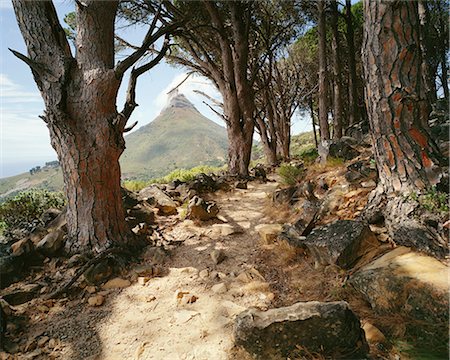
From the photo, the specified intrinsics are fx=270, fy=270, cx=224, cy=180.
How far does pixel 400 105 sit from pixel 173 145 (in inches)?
4917

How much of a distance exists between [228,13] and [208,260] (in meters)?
8.30

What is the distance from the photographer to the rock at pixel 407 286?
1679mm

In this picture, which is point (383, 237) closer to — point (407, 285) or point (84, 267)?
point (407, 285)

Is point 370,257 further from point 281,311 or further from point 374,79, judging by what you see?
point 374,79

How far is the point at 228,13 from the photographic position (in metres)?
8.73

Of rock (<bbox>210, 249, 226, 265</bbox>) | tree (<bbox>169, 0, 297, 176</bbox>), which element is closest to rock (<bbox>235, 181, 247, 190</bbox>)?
tree (<bbox>169, 0, 297, 176</bbox>)

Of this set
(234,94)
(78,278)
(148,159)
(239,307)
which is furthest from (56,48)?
(148,159)

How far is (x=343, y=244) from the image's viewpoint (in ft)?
8.29

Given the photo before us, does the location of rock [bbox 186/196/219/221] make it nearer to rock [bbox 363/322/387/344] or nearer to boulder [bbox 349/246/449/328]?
boulder [bbox 349/246/449/328]

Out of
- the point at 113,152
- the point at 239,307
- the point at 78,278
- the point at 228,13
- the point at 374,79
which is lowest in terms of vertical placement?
the point at 239,307

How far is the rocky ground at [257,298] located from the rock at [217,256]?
18 millimetres

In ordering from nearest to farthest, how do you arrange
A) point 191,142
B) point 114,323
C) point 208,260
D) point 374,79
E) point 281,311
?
1. point 281,311
2. point 114,323
3. point 374,79
4. point 208,260
5. point 191,142

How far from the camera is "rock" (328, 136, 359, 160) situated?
528 centimetres

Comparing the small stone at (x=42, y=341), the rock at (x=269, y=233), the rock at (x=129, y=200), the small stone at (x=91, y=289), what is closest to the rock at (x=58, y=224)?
the rock at (x=129, y=200)
